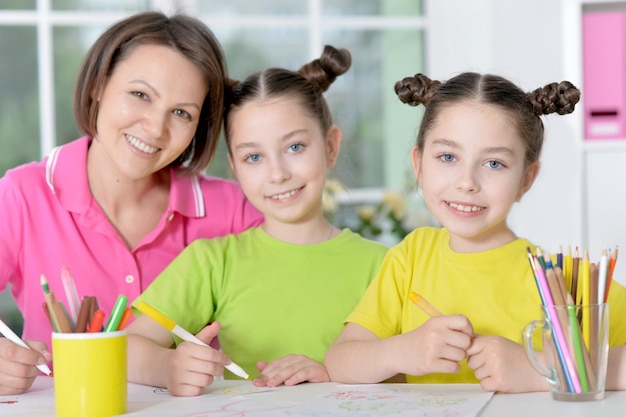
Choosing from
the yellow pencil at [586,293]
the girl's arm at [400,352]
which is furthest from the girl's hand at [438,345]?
the yellow pencil at [586,293]

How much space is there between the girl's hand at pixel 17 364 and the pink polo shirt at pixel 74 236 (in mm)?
453

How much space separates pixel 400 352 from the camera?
1183mm

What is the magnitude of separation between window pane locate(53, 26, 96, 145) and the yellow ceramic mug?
2256 millimetres

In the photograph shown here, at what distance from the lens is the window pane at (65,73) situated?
125 inches

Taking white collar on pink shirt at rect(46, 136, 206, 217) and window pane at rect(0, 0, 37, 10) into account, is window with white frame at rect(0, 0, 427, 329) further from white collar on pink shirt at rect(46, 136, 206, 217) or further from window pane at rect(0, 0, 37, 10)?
white collar on pink shirt at rect(46, 136, 206, 217)

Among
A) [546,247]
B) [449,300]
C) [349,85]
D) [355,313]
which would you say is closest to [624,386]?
[449,300]

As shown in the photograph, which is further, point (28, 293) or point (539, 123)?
point (28, 293)

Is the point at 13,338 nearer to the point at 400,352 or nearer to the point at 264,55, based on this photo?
the point at 400,352

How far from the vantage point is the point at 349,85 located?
344 cm

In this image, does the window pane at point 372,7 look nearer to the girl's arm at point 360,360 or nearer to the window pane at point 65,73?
the window pane at point 65,73

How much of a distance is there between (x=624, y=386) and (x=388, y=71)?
8.15ft

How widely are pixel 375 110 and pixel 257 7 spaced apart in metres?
0.58

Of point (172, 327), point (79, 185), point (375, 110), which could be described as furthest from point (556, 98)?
point (375, 110)

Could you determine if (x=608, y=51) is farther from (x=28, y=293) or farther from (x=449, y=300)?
(x=28, y=293)
